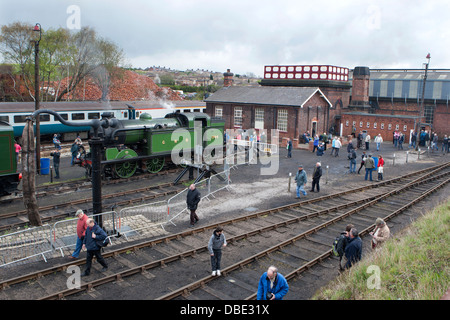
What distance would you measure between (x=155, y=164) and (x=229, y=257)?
10972 millimetres

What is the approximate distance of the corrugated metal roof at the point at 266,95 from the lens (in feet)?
104

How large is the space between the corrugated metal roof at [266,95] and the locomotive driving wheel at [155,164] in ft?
46.5

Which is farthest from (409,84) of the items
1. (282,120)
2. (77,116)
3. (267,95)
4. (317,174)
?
(77,116)

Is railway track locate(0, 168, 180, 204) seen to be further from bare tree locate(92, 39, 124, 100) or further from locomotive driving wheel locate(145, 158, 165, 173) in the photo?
bare tree locate(92, 39, 124, 100)

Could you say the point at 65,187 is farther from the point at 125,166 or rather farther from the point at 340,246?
the point at 340,246

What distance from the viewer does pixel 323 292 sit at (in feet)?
26.4

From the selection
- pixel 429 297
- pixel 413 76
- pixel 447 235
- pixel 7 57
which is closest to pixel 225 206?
pixel 447 235

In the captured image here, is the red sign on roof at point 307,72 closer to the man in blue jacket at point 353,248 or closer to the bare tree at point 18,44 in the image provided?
the bare tree at point 18,44

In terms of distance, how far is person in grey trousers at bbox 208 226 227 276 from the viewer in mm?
8820

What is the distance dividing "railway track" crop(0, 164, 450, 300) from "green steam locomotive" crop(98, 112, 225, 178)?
311 inches

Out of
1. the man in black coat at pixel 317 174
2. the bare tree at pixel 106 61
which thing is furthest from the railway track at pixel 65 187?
the bare tree at pixel 106 61

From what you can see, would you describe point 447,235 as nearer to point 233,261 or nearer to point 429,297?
point 429,297

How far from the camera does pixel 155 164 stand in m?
20.3
